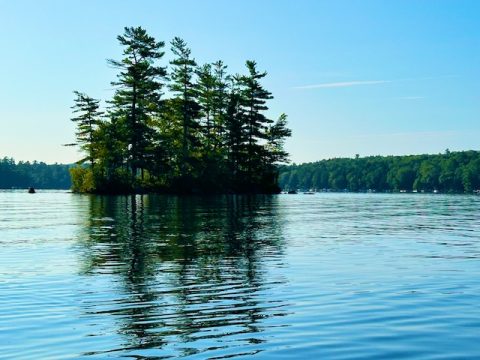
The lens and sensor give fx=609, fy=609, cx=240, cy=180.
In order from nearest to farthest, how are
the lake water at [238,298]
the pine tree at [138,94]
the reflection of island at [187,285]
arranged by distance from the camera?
the lake water at [238,298]
the reflection of island at [187,285]
the pine tree at [138,94]

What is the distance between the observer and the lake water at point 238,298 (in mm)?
10602

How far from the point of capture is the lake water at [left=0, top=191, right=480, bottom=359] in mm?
10602

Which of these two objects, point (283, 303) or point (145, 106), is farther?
point (145, 106)

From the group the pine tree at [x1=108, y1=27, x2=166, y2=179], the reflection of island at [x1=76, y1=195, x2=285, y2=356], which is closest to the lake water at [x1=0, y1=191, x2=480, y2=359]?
the reflection of island at [x1=76, y1=195, x2=285, y2=356]

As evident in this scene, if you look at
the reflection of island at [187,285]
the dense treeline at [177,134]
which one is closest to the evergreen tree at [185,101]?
the dense treeline at [177,134]

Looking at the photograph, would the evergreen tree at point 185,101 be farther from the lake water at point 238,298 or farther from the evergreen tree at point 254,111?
the lake water at point 238,298

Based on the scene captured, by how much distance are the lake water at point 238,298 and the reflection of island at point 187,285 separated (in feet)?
0.12

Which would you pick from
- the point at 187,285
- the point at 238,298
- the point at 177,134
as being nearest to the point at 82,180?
the point at 177,134

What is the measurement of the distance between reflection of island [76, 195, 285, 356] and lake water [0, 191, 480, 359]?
0.04 m

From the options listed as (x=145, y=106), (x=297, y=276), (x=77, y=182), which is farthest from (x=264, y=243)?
(x=77, y=182)

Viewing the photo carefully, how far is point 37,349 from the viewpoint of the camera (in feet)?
34.2

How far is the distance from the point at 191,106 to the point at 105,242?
265ft

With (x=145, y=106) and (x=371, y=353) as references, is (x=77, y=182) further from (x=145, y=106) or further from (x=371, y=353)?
(x=371, y=353)

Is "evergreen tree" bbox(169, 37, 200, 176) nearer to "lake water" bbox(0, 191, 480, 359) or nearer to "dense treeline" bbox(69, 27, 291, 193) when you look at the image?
"dense treeline" bbox(69, 27, 291, 193)
